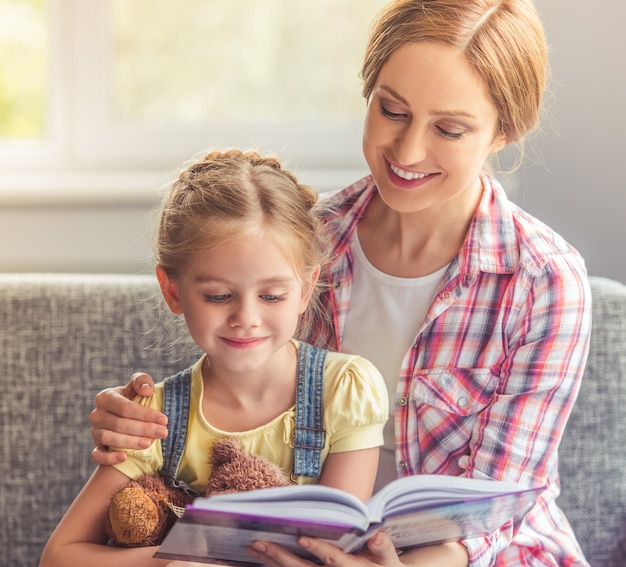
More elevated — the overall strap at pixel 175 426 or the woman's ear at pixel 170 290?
the woman's ear at pixel 170 290

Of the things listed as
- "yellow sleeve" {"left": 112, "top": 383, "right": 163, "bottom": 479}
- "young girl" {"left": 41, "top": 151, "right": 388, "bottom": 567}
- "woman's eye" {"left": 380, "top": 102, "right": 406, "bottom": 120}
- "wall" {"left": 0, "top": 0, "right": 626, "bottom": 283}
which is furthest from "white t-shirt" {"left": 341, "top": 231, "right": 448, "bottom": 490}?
"wall" {"left": 0, "top": 0, "right": 626, "bottom": 283}

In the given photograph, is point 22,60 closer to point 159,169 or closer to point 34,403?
point 159,169

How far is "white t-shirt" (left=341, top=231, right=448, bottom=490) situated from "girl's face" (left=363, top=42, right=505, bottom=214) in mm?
163

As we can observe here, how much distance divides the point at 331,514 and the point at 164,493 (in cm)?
36

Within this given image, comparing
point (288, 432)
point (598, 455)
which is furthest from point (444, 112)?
point (598, 455)

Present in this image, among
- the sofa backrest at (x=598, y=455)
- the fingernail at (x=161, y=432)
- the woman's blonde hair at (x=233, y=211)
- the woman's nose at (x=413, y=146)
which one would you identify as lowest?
the sofa backrest at (x=598, y=455)

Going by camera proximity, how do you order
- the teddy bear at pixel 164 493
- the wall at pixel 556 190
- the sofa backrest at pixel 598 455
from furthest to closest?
the wall at pixel 556 190 < the sofa backrest at pixel 598 455 < the teddy bear at pixel 164 493

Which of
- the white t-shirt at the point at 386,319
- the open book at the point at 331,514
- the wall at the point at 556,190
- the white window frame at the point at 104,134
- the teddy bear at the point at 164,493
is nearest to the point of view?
the open book at the point at 331,514

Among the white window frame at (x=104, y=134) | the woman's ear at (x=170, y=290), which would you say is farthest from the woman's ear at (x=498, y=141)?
the white window frame at (x=104, y=134)

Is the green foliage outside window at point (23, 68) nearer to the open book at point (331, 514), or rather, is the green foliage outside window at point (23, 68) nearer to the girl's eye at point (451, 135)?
the girl's eye at point (451, 135)

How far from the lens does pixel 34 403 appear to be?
67.0 inches

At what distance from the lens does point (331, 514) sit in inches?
37.4

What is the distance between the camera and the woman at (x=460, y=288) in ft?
4.24

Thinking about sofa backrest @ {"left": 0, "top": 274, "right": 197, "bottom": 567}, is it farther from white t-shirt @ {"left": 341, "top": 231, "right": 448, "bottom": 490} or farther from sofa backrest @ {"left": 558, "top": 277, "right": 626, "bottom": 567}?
sofa backrest @ {"left": 558, "top": 277, "right": 626, "bottom": 567}
